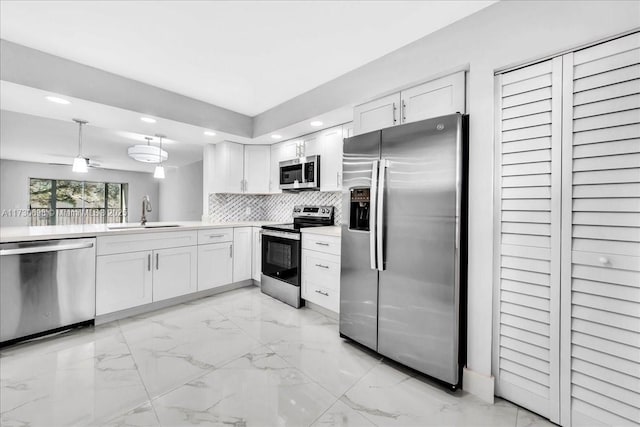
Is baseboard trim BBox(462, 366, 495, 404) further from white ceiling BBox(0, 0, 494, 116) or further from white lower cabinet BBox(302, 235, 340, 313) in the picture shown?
white ceiling BBox(0, 0, 494, 116)

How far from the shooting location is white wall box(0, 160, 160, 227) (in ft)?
21.9

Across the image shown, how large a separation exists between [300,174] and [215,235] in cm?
138

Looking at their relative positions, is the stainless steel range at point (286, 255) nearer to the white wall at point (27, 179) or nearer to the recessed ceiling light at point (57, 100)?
the recessed ceiling light at point (57, 100)

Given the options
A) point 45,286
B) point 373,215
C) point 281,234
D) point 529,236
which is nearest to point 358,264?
point 373,215

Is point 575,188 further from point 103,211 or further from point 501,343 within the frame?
point 103,211

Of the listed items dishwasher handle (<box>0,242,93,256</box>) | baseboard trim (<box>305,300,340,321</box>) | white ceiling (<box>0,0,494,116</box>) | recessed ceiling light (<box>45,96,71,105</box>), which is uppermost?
white ceiling (<box>0,0,494,116</box>)

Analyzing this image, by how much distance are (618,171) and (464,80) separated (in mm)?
969

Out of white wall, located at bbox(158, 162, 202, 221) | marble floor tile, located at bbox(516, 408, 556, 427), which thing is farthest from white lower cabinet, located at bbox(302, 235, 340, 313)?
white wall, located at bbox(158, 162, 202, 221)

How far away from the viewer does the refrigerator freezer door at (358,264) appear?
202cm

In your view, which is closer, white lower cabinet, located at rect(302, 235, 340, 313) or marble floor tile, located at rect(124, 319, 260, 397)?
marble floor tile, located at rect(124, 319, 260, 397)

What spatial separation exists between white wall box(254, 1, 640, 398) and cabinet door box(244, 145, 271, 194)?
8.17ft

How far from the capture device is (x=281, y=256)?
3.25m

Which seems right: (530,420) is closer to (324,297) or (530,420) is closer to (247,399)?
(247,399)

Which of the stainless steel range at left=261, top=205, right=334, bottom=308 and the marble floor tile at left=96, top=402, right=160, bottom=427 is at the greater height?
the stainless steel range at left=261, top=205, right=334, bottom=308
